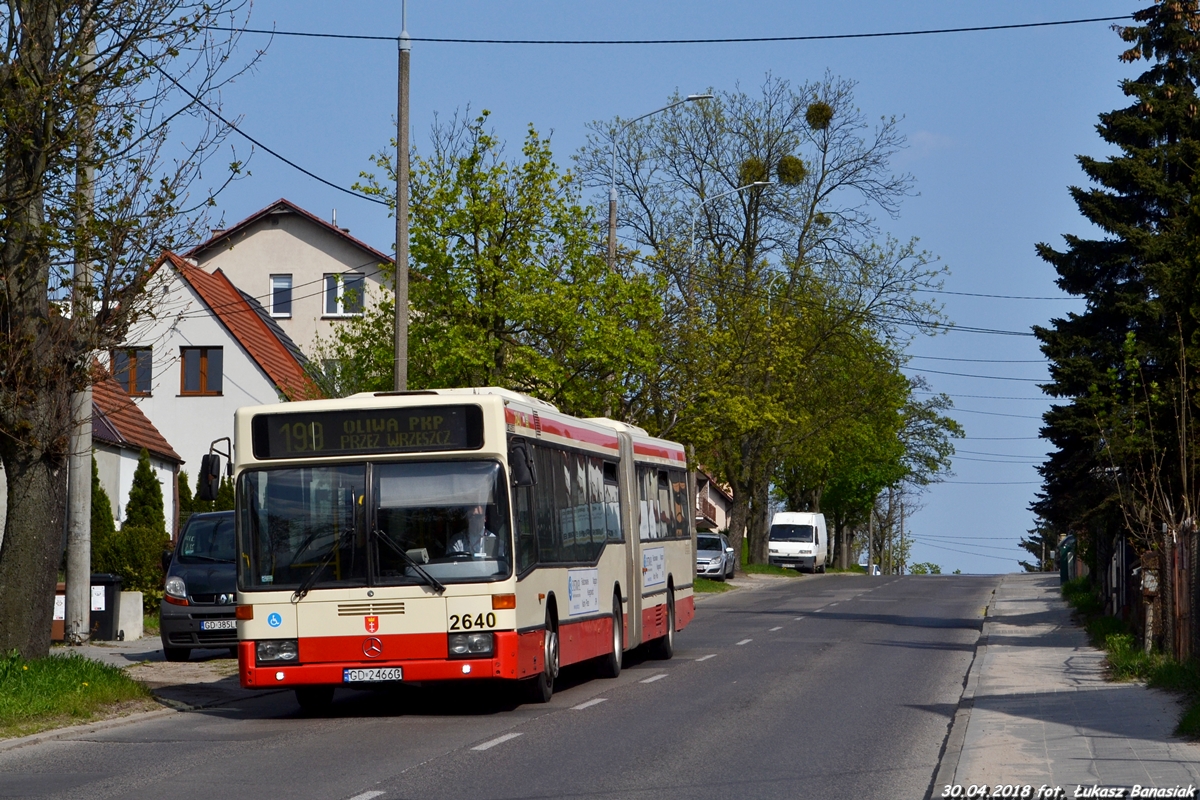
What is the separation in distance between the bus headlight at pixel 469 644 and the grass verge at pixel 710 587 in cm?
3031

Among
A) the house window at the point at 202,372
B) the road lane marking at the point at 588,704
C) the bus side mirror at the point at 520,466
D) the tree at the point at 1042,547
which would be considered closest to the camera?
the bus side mirror at the point at 520,466

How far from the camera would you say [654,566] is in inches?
832

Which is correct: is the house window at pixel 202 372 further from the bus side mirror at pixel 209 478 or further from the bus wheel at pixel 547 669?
the bus side mirror at pixel 209 478

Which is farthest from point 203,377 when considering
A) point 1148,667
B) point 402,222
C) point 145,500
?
point 1148,667

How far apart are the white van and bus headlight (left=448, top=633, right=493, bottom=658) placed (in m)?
53.2

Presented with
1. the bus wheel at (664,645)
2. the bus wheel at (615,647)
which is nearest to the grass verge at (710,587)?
the bus wheel at (664,645)

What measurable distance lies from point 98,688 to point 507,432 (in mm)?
4369

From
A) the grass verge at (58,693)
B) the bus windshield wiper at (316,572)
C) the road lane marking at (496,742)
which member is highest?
the bus windshield wiper at (316,572)

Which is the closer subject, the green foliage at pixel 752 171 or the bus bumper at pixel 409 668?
the bus bumper at pixel 409 668

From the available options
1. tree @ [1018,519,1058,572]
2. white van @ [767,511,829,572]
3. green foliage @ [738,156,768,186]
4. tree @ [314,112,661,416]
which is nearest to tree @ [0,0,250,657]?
tree @ [314,112,661,416]

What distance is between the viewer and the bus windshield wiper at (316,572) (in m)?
14.1

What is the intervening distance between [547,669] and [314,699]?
2.25 meters

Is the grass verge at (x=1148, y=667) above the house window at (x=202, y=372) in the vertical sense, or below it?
below

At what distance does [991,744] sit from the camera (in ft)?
37.6
